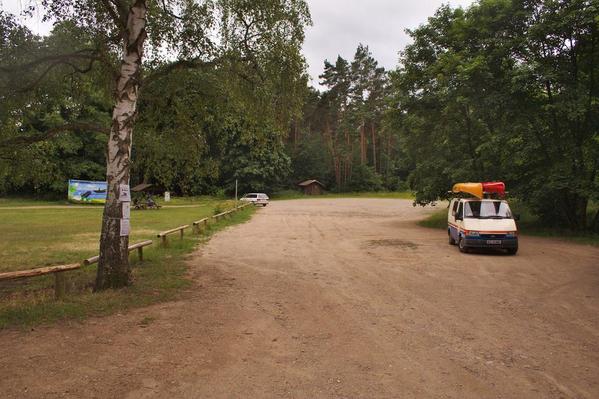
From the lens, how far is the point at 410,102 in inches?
958

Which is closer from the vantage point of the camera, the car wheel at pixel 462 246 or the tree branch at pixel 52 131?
the tree branch at pixel 52 131


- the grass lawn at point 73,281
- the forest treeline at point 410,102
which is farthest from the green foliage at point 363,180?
the grass lawn at point 73,281

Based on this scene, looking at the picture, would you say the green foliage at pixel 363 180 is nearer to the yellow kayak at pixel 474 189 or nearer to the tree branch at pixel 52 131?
the yellow kayak at pixel 474 189

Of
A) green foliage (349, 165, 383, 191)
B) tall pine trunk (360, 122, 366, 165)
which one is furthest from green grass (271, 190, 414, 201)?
tall pine trunk (360, 122, 366, 165)

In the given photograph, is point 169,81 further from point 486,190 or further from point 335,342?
point 486,190

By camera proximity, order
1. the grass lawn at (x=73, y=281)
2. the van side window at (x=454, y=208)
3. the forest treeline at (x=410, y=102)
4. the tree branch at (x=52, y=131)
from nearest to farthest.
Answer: the grass lawn at (x=73, y=281)
the tree branch at (x=52, y=131)
the forest treeline at (x=410, y=102)
the van side window at (x=454, y=208)

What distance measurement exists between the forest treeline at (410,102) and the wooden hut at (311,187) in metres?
57.3

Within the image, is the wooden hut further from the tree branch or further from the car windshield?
the tree branch

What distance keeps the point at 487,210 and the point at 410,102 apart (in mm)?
10401

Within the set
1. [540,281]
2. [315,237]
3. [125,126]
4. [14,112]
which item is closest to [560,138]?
[315,237]

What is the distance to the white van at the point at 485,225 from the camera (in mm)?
14352

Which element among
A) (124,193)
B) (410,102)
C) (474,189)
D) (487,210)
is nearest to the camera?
(124,193)

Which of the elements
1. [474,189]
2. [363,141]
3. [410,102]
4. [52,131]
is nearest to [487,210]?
[474,189]

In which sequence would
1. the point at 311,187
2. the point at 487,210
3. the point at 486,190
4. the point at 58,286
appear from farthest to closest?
the point at 311,187 < the point at 486,190 < the point at 487,210 < the point at 58,286
